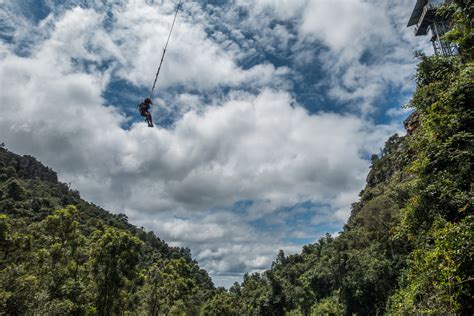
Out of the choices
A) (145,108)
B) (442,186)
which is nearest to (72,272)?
(145,108)

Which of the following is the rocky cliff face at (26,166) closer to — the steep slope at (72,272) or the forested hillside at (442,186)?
the steep slope at (72,272)

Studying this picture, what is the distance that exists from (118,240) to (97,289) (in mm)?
4247

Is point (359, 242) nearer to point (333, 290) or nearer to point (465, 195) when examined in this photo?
point (333, 290)

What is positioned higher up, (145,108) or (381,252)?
(145,108)

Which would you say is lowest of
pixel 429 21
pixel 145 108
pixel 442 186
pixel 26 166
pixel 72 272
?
pixel 442 186

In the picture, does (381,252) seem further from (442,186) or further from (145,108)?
(145,108)

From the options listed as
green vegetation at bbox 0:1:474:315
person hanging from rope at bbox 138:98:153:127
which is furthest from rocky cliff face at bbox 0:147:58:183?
person hanging from rope at bbox 138:98:153:127

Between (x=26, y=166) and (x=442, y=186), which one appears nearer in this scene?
(x=442, y=186)

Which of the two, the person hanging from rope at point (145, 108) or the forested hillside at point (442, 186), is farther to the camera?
the person hanging from rope at point (145, 108)

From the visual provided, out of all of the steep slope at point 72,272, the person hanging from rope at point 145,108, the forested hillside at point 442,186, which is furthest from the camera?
the steep slope at point 72,272

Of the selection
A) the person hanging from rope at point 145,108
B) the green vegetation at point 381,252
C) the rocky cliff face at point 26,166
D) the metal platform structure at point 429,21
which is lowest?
the green vegetation at point 381,252

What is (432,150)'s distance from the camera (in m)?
13.1

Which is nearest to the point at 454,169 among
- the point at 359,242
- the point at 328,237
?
the point at 359,242

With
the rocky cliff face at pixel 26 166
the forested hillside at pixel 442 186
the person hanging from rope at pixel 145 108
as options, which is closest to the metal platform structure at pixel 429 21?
the forested hillside at pixel 442 186
